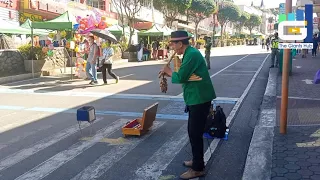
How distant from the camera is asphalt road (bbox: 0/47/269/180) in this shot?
4.54m

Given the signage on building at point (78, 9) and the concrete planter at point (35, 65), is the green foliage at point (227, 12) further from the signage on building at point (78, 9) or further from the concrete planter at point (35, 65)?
the concrete planter at point (35, 65)

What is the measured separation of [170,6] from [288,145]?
132 feet

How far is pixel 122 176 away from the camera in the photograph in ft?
14.2

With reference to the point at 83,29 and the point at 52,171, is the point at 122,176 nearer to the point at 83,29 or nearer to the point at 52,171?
the point at 52,171

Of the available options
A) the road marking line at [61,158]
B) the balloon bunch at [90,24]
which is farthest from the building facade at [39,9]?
the road marking line at [61,158]

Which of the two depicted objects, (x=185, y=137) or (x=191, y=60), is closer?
(x=191, y=60)

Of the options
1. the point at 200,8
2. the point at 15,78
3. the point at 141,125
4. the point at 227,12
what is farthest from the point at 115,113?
the point at 227,12

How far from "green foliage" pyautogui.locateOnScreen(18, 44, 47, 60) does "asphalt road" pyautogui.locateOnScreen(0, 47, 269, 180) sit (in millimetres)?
5435

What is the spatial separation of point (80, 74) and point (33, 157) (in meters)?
9.63

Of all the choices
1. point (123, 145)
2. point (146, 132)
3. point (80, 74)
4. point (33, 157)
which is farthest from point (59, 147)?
point (80, 74)

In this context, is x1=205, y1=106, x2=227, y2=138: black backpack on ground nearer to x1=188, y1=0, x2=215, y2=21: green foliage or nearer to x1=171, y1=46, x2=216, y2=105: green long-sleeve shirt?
x1=171, y1=46, x2=216, y2=105: green long-sleeve shirt

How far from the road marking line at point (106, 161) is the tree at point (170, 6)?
3825 centimetres

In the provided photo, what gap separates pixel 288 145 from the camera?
5.13 metres

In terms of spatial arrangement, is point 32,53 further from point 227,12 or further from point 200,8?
point 227,12
